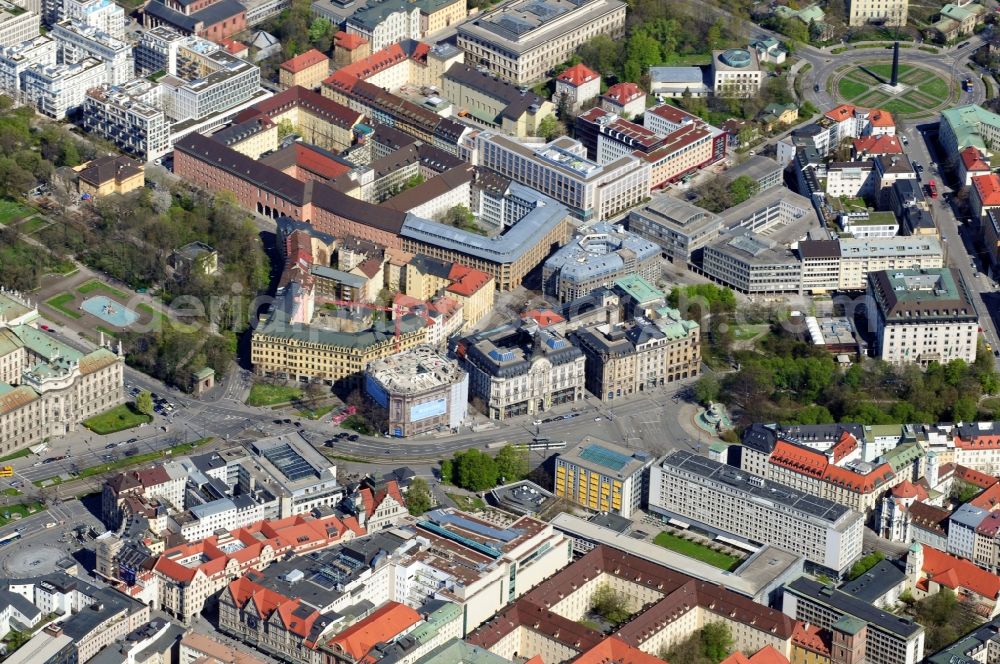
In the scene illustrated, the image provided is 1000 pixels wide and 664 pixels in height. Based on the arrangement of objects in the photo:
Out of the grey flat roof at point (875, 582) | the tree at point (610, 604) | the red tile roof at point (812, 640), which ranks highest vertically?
the grey flat roof at point (875, 582)

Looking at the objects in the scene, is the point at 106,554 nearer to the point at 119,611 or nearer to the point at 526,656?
the point at 119,611

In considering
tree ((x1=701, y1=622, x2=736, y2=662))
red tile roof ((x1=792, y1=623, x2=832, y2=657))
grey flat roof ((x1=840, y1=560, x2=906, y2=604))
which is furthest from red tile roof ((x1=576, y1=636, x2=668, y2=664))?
grey flat roof ((x1=840, y1=560, x2=906, y2=604))

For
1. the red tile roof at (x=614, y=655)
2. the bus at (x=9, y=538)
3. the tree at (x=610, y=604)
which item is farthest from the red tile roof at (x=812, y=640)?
the bus at (x=9, y=538)

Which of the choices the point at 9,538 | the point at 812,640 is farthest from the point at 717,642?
the point at 9,538

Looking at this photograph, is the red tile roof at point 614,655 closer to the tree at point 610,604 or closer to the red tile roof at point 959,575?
the tree at point 610,604

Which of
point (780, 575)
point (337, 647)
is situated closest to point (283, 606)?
point (337, 647)

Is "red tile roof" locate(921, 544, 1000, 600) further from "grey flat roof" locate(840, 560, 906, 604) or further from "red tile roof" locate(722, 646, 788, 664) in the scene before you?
"red tile roof" locate(722, 646, 788, 664)
